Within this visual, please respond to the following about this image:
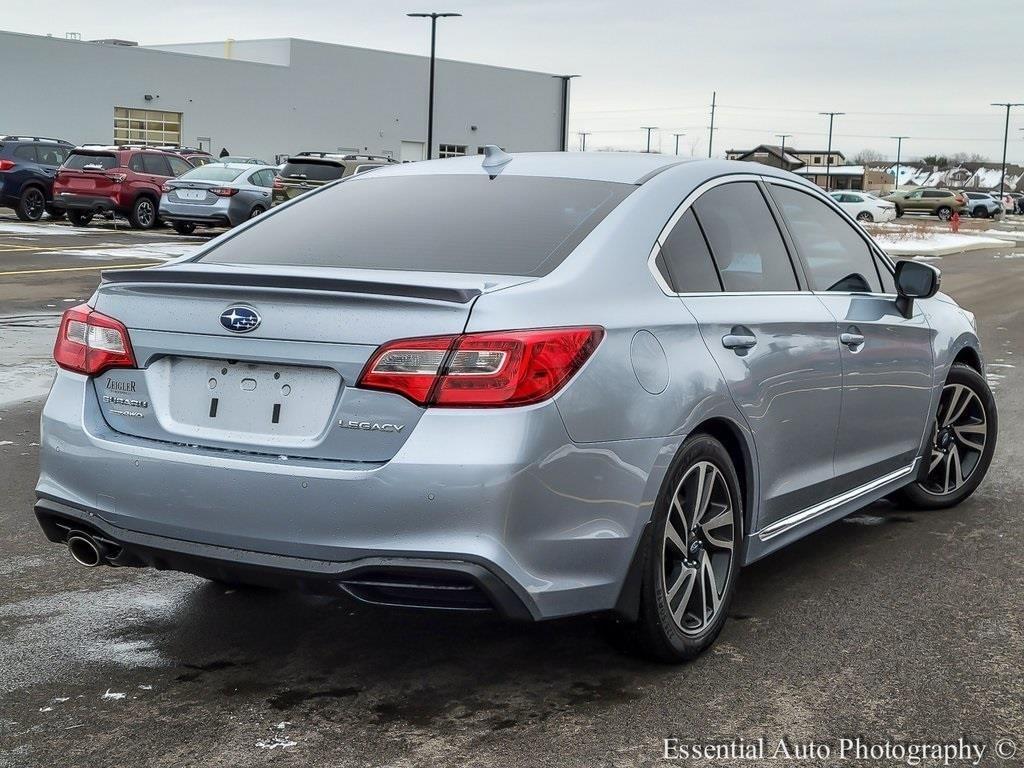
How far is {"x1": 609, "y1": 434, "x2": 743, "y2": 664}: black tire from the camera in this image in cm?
396

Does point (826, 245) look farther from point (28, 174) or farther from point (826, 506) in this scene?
point (28, 174)

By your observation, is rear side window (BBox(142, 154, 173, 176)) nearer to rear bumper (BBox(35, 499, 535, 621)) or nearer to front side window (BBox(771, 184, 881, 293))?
front side window (BBox(771, 184, 881, 293))

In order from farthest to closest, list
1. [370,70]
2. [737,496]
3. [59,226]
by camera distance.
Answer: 1. [370,70]
2. [59,226]
3. [737,496]

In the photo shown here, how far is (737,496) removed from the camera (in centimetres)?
435

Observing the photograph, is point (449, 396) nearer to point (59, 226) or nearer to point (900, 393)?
point (900, 393)

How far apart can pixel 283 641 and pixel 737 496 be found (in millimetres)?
1527

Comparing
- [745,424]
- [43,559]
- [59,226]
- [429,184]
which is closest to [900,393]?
[745,424]

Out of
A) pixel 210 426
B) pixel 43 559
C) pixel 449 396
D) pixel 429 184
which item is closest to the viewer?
pixel 449 396

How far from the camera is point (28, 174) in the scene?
100 ft

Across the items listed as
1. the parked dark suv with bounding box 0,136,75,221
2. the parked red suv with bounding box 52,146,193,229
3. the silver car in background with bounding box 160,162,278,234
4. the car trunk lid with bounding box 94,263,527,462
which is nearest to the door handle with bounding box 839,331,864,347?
the car trunk lid with bounding box 94,263,527,462

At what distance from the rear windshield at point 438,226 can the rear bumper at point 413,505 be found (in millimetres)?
642

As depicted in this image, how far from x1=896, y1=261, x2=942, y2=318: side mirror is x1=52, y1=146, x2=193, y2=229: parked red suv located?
999 inches

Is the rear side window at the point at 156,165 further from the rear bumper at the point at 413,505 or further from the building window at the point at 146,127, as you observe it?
the building window at the point at 146,127

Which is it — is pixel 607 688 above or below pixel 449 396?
below
